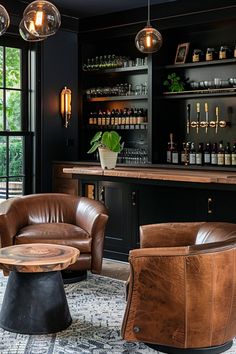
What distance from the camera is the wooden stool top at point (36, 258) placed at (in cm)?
359

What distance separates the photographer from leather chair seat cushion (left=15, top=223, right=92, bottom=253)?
488 centimetres

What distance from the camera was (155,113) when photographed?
703 centimetres

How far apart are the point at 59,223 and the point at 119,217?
980mm

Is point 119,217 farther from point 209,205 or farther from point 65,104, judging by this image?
point 65,104

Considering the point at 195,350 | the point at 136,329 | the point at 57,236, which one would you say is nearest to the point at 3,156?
the point at 57,236

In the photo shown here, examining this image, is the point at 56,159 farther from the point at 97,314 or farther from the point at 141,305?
the point at 141,305

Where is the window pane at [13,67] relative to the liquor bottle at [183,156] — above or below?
above

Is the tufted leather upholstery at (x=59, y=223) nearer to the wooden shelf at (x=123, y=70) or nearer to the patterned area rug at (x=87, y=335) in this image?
the patterned area rug at (x=87, y=335)

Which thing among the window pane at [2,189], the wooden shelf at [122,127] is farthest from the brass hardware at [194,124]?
the window pane at [2,189]

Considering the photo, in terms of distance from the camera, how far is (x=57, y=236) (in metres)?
4.92

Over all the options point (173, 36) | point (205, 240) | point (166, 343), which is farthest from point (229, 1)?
point (166, 343)

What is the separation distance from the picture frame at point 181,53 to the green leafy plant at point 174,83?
0.20m

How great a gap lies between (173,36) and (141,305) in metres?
4.87

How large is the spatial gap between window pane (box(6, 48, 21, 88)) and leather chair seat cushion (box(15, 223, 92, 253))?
8.50ft
